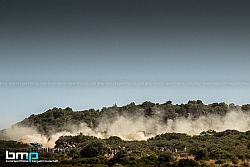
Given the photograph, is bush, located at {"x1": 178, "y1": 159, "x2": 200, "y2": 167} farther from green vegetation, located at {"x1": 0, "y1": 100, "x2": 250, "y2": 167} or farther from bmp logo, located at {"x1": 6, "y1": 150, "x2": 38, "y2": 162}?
bmp logo, located at {"x1": 6, "y1": 150, "x2": 38, "y2": 162}

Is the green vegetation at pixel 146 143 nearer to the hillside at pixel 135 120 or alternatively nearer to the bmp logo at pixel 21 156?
the hillside at pixel 135 120

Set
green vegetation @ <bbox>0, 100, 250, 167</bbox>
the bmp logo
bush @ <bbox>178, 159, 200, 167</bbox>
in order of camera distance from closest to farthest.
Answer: bush @ <bbox>178, 159, 200, 167</bbox>, the bmp logo, green vegetation @ <bbox>0, 100, 250, 167</bbox>

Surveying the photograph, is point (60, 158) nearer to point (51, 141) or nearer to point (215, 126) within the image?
point (51, 141)

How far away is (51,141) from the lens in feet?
253

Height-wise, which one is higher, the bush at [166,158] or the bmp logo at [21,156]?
the bmp logo at [21,156]

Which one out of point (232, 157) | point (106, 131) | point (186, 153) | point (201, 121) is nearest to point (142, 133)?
point (106, 131)

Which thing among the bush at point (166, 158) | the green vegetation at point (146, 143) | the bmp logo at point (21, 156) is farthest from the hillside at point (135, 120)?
the bmp logo at point (21, 156)

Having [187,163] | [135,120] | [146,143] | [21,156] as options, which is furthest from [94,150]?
[135,120]

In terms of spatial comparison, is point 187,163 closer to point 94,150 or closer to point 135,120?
point 94,150

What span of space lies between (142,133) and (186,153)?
121 feet

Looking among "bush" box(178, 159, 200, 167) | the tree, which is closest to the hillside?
the tree

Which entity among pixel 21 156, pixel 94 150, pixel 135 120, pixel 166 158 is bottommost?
pixel 166 158

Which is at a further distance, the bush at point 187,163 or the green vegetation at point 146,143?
the green vegetation at point 146,143

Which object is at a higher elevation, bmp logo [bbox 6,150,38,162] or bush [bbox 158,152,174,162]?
bmp logo [bbox 6,150,38,162]
